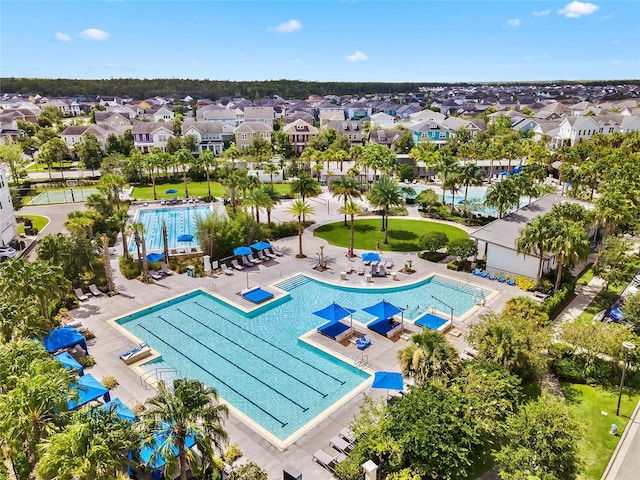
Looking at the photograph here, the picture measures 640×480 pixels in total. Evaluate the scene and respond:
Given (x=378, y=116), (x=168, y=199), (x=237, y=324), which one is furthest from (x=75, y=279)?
(x=378, y=116)

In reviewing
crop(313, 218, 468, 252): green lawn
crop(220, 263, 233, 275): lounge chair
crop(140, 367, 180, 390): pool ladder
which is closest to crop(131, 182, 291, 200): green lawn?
crop(313, 218, 468, 252): green lawn

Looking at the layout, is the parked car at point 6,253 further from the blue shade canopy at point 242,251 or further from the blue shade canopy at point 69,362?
the blue shade canopy at point 69,362

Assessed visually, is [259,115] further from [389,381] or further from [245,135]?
[389,381]

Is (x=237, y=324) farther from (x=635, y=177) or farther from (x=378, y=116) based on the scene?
(x=378, y=116)

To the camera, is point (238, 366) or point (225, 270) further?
point (225, 270)

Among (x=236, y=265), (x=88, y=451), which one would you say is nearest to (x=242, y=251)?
(x=236, y=265)

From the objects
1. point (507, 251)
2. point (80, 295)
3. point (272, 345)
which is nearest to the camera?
point (272, 345)

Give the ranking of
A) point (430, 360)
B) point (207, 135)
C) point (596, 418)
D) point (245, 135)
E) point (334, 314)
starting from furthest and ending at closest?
1. point (245, 135)
2. point (207, 135)
3. point (334, 314)
4. point (596, 418)
5. point (430, 360)

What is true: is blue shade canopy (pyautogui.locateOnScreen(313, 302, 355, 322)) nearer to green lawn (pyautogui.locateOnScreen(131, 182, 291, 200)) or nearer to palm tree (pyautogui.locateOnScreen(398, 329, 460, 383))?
palm tree (pyautogui.locateOnScreen(398, 329, 460, 383))
